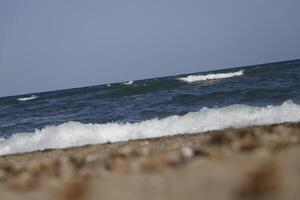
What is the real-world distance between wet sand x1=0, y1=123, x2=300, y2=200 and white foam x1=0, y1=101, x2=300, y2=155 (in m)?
4.87

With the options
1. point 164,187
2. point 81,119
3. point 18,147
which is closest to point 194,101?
point 81,119

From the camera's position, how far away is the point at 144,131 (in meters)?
9.03

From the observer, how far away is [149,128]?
9.19 m

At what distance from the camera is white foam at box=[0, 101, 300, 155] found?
880 centimetres

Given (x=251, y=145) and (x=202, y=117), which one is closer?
(x=251, y=145)

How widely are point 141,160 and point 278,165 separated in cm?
124

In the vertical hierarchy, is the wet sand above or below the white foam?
above

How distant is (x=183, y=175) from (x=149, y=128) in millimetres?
6423

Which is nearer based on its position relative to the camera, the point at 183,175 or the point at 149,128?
the point at 183,175

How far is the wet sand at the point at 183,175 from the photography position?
7.75 feet

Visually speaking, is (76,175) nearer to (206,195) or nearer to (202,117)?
(206,195)

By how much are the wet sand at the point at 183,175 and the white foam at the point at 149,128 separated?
487 centimetres

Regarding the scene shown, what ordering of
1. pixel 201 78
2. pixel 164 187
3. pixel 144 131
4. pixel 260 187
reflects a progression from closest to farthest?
pixel 260 187 → pixel 164 187 → pixel 144 131 → pixel 201 78

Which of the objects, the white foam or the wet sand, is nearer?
the wet sand
